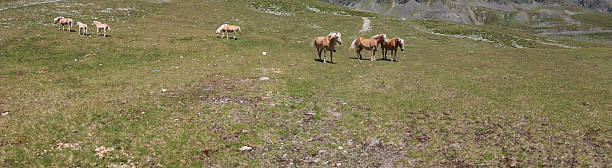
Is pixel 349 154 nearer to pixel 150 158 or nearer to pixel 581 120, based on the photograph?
pixel 150 158

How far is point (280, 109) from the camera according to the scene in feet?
44.4

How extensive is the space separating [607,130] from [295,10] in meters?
72.6

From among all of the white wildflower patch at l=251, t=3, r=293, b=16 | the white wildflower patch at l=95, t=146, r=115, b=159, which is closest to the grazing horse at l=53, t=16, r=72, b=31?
the white wildflower patch at l=95, t=146, r=115, b=159

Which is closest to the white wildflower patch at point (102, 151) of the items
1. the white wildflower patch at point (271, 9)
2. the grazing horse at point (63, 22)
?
the grazing horse at point (63, 22)

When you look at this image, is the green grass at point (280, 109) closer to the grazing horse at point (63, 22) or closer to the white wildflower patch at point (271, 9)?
the grazing horse at point (63, 22)

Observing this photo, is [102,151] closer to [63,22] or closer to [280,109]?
[280,109]

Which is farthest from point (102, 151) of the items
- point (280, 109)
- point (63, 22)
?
point (63, 22)

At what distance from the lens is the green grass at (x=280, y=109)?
9.24 m

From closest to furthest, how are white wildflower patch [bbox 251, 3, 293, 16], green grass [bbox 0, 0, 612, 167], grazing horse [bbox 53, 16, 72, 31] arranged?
1. green grass [bbox 0, 0, 612, 167]
2. grazing horse [bbox 53, 16, 72, 31]
3. white wildflower patch [bbox 251, 3, 293, 16]

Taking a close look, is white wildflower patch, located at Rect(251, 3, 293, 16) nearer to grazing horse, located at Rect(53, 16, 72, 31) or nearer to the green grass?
grazing horse, located at Rect(53, 16, 72, 31)

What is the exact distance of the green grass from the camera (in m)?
9.24

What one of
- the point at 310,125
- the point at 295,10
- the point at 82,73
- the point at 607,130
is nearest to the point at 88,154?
the point at 310,125

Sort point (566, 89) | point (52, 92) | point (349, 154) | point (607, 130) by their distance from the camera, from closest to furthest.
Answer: point (349, 154)
point (607, 130)
point (52, 92)
point (566, 89)

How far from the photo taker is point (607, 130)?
11094 millimetres
